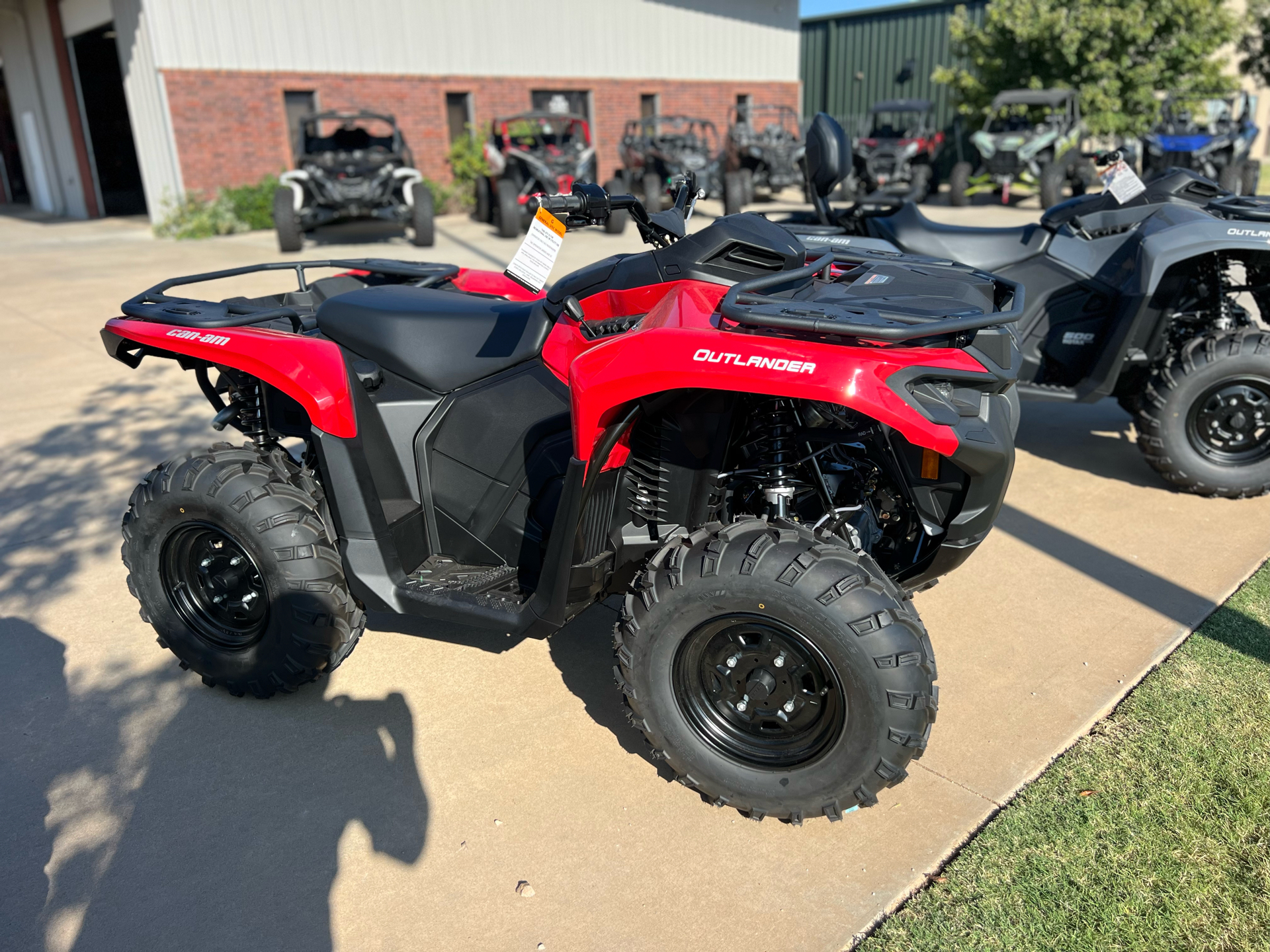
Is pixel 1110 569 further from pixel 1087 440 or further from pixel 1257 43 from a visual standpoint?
pixel 1257 43

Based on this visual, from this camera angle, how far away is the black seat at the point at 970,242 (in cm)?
498

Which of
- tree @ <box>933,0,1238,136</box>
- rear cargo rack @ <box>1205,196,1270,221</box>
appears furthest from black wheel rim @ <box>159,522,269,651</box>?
tree @ <box>933,0,1238,136</box>

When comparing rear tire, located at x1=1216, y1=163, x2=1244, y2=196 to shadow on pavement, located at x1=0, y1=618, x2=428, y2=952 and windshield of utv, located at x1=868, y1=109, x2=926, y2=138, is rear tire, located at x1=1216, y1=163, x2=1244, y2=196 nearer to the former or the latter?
windshield of utv, located at x1=868, y1=109, x2=926, y2=138

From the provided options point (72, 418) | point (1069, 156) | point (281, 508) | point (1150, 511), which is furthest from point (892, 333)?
point (1069, 156)

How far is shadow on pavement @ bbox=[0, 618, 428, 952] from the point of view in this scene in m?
2.25

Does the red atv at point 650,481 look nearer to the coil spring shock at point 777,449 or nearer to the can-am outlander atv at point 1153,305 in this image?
the coil spring shock at point 777,449

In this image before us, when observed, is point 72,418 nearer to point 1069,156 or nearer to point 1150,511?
point 1150,511

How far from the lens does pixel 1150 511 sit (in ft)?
14.5

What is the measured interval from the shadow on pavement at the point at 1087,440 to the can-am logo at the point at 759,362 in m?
3.10

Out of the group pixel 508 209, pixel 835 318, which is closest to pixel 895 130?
pixel 508 209

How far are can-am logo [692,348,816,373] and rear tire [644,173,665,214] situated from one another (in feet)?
40.7

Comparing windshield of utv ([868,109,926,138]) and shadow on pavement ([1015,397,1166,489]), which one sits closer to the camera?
shadow on pavement ([1015,397,1166,489])

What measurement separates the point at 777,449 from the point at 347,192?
12.1m

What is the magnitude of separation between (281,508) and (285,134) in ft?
50.3
